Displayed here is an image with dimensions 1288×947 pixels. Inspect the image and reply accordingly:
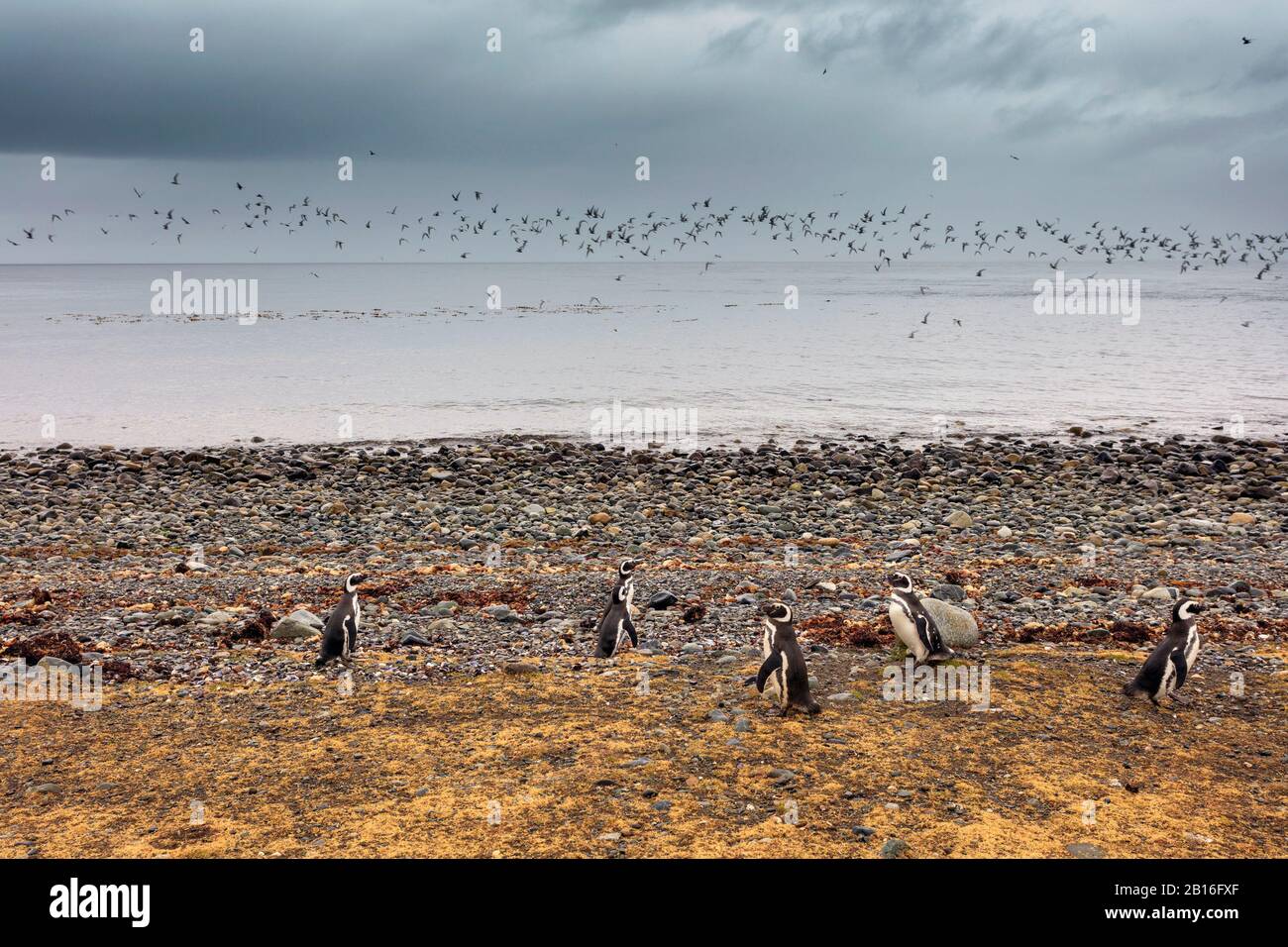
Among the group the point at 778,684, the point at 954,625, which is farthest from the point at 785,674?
the point at 954,625

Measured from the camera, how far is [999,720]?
948 centimetres

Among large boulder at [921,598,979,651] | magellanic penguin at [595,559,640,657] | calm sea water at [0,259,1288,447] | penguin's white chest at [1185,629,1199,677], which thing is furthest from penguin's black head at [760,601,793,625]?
calm sea water at [0,259,1288,447]

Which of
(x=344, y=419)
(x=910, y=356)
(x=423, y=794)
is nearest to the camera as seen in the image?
(x=423, y=794)

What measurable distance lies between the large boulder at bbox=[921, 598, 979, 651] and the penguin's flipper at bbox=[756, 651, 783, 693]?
2500 millimetres

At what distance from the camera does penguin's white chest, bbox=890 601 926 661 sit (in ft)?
35.5

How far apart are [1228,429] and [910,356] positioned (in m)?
26.5

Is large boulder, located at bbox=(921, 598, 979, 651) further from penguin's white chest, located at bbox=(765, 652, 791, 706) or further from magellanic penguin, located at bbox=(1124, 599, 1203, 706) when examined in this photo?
penguin's white chest, located at bbox=(765, 652, 791, 706)

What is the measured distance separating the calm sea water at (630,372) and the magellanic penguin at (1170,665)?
22936 mm

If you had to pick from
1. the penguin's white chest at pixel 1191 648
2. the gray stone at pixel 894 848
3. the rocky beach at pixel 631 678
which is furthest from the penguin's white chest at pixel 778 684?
the penguin's white chest at pixel 1191 648

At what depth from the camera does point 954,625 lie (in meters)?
11.6

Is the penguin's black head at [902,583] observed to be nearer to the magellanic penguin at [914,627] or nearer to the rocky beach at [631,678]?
the magellanic penguin at [914,627]

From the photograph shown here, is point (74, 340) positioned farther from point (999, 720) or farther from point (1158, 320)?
point (1158, 320)
